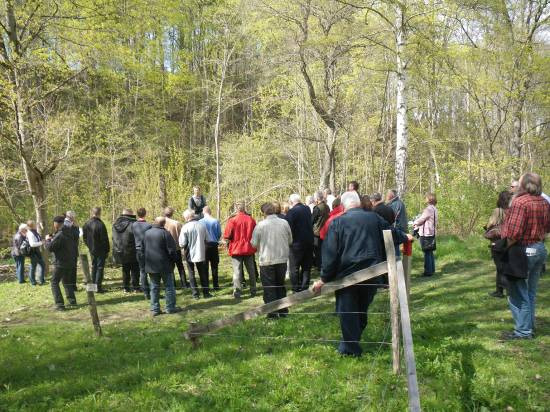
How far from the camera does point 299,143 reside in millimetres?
23953

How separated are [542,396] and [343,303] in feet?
6.81

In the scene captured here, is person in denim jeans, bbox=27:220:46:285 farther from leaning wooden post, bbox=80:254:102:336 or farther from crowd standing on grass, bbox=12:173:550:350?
leaning wooden post, bbox=80:254:102:336

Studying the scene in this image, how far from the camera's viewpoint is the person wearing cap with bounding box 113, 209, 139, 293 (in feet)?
33.5

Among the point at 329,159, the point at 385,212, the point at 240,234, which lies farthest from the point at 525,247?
A: the point at 329,159

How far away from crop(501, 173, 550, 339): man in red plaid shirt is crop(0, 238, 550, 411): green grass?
34cm

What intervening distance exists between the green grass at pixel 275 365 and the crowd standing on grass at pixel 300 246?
513 millimetres

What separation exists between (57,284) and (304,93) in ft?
48.8

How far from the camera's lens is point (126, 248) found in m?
10.2

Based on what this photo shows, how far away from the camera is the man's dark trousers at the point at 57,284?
919 centimetres

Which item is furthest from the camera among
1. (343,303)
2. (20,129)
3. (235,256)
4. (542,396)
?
(20,129)

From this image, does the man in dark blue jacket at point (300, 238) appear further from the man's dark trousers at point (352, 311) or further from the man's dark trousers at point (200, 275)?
the man's dark trousers at point (352, 311)

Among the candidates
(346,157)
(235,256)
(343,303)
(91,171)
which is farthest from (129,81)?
(343,303)

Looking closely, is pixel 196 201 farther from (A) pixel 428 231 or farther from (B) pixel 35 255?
(A) pixel 428 231

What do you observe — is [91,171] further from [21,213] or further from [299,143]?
[299,143]
